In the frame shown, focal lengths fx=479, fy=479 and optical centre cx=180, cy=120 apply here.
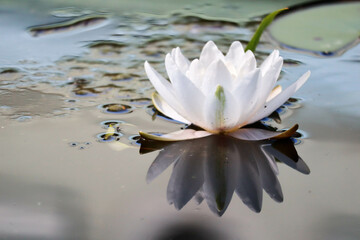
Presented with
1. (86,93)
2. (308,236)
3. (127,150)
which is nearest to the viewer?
(308,236)

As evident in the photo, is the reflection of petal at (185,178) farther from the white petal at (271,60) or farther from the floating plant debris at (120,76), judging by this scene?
the floating plant debris at (120,76)

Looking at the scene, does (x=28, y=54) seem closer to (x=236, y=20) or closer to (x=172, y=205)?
(x=236, y=20)

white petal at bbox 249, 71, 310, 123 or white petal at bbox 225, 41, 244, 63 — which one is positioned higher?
white petal at bbox 225, 41, 244, 63

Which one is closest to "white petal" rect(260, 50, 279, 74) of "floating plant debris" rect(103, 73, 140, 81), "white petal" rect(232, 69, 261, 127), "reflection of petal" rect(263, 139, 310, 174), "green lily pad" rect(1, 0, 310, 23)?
"white petal" rect(232, 69, 261, 127)

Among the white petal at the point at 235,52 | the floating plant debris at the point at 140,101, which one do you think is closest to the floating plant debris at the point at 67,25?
the floating plant debris at the point at 140,101

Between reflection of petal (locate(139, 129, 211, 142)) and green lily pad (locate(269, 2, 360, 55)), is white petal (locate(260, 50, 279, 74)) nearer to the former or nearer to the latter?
reflection of petal (locate(139, 129, 211, 142))

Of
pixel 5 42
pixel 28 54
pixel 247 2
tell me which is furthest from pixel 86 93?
pixel 247 2
